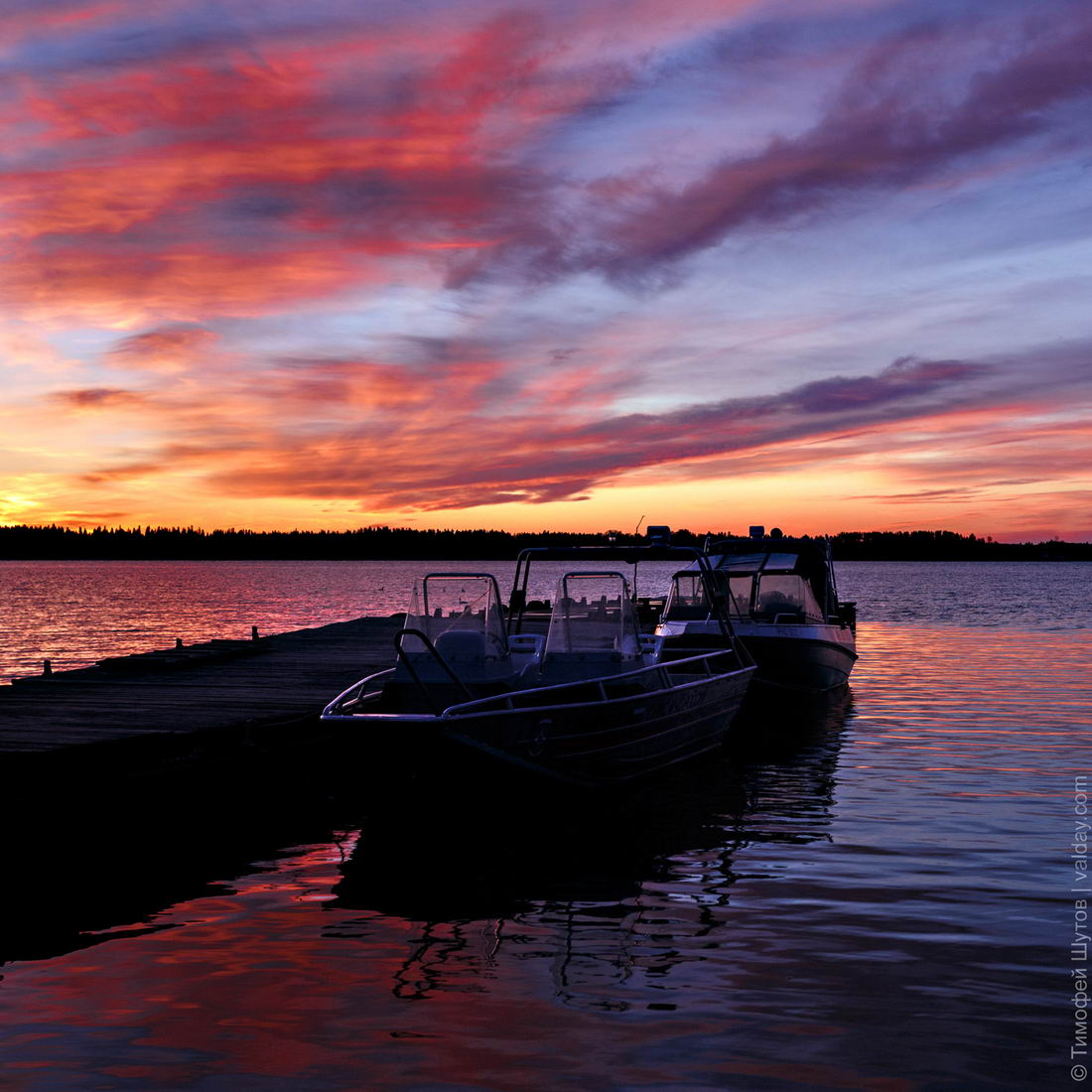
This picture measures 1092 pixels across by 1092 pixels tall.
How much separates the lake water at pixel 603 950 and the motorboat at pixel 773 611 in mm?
6993

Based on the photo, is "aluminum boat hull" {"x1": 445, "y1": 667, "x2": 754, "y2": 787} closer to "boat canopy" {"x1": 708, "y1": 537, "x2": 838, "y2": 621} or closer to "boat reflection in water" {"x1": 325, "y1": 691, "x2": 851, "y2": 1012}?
"boat reflection in water" {"x1": 325, "y1": 691, "x2": 851, "y2": 1012}

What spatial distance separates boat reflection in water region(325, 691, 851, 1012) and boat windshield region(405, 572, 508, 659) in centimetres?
224

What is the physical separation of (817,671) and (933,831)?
12.0 metres

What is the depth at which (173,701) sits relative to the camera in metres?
17.5

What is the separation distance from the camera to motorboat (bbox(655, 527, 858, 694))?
952 inches

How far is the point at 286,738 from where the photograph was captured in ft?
51.6

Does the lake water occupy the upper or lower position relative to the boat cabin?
lower

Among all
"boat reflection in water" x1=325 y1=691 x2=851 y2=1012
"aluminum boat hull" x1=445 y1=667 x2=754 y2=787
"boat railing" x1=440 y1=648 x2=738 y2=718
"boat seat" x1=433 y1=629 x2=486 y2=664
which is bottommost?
"boat reflection in water" x1=325 y1=691 x2=851 y2=1012

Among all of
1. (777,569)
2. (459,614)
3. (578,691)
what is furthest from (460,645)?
(777,569)

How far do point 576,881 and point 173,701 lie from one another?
359 inches

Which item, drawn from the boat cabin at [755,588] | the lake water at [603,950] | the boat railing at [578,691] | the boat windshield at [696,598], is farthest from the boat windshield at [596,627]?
the boat windshield at [696,598]

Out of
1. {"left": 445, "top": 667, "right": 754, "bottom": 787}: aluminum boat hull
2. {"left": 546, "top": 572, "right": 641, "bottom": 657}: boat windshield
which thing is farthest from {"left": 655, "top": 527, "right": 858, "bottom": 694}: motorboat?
{"left": 546, "top": 572, "right": 641, "bottom": 657}: boat windshield

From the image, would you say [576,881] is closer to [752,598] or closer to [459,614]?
[459,614]

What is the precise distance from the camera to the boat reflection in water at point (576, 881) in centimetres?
848
